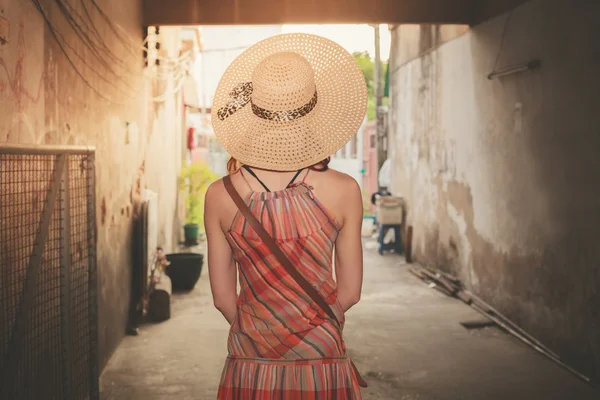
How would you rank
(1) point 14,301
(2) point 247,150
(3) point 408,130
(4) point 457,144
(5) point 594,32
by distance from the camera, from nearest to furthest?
(2) point 247,150 → (1) point 14,301 → (5) point 594,32 → (4) point 457,144 → (3) point 408,130

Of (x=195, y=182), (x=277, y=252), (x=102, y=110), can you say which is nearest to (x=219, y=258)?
(x=277, y=252)

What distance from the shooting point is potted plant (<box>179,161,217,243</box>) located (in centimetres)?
1279

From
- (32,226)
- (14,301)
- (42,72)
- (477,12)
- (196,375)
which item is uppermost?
(477,12)

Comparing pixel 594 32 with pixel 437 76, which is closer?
pixel 594 32

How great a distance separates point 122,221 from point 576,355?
14.0ft

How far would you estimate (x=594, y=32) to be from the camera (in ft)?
16.8

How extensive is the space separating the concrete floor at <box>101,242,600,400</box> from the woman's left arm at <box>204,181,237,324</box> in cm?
299

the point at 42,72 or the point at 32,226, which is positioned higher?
the point at 42,72

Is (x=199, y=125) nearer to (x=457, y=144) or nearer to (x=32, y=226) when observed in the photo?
(x=457, y=144)

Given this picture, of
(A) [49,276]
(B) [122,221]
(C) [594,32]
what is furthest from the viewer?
(B) [122,221]

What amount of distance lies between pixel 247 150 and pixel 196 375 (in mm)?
3744

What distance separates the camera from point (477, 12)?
7.75 meters

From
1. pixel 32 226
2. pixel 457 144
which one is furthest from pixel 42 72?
pixel 457 144

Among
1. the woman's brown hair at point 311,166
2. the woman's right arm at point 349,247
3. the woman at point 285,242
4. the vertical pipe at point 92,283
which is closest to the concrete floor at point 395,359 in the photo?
the vertical pipe at point 92,283
